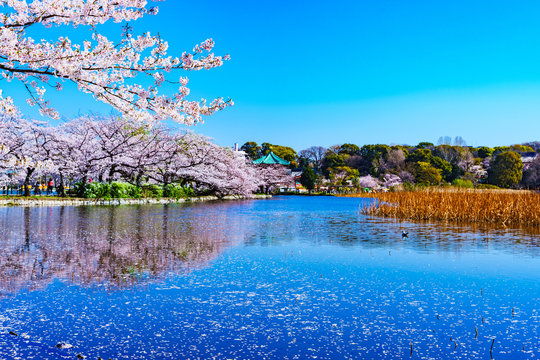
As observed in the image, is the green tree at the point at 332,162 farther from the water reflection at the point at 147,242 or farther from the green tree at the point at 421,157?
the water reflection at the point at 147,242

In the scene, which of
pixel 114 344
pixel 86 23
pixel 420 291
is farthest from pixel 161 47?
pixel 420 291

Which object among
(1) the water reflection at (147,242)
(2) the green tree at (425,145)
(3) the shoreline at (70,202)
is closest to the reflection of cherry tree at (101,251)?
(1) the water reflection at (147,242)

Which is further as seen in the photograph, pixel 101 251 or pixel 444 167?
pixel 444 167

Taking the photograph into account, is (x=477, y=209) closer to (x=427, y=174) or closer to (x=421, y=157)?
(x=427, y=174)

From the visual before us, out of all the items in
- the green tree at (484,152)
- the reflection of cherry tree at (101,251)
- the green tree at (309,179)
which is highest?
the green tree at (484,152)

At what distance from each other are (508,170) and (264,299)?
52.8m

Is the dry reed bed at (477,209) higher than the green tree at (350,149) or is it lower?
lower

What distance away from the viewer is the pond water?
3314 mm

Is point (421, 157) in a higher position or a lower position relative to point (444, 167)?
higher

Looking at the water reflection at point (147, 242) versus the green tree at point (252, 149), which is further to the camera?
the green tree at point (252, 149)

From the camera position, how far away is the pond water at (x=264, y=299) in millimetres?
3314

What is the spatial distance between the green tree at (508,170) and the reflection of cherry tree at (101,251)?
156 ft

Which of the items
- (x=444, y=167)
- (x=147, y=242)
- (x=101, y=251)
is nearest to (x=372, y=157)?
(x=444, y=167)

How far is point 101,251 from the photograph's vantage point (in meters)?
7.51
